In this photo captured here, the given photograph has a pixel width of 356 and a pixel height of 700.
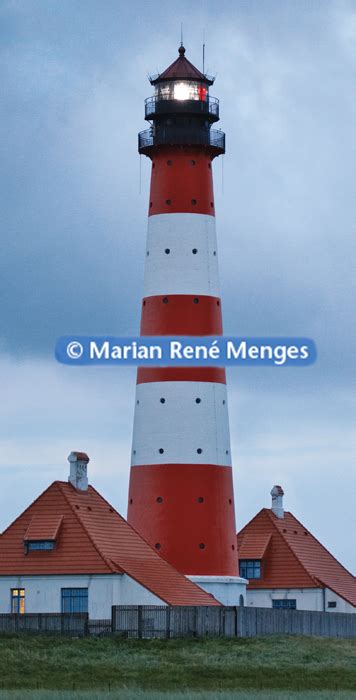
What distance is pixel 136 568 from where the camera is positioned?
7738 centimetres

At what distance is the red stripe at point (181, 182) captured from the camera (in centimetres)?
8300

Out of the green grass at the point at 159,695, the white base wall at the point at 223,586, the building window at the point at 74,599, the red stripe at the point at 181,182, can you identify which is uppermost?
the red stripe at the point at 181,182

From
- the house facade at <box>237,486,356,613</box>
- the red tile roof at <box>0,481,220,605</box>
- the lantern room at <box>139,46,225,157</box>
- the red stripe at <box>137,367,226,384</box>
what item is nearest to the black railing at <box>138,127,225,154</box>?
the lantern room at <box>139,46,225,157</box>

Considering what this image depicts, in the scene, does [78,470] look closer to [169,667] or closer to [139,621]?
[139,621]

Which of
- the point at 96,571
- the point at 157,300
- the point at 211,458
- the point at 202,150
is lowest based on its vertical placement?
the point at 96,571

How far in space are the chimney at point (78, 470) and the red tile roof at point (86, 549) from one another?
355 millimetres

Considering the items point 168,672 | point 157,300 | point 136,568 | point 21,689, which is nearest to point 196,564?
point 136,568

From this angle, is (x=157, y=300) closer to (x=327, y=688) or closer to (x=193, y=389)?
(x=193, y=389)

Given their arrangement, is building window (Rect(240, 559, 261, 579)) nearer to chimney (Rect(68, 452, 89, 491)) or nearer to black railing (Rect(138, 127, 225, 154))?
chimney (Rect(68, 452, 89, 491))

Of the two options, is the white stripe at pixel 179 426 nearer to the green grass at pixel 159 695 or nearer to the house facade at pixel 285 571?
the house facade at pixel 285 571

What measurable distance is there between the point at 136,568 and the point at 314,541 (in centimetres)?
2246

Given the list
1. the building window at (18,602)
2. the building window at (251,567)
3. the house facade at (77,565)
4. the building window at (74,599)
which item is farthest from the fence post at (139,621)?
the building window at (251,567)

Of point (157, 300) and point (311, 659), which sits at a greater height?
point (157, 300)

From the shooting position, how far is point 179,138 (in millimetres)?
83875
